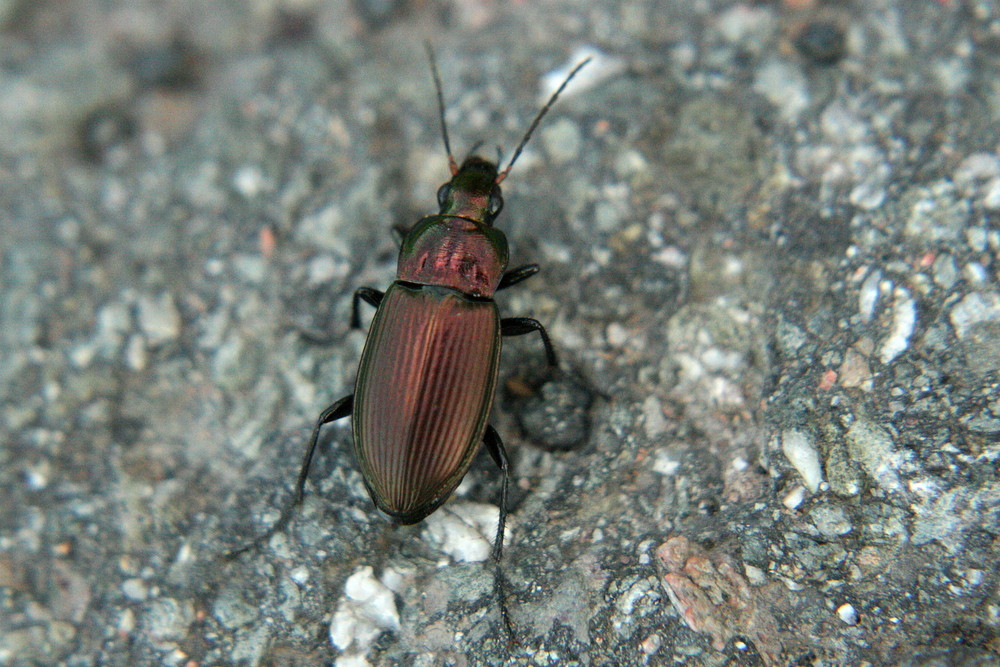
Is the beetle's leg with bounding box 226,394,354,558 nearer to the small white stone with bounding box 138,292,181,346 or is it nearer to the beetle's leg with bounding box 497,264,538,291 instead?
the beetle's leg with bounding box 497,264,538,291

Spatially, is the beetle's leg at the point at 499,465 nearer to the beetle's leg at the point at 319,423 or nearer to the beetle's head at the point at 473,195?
the beetle's leg at the point at 319,423

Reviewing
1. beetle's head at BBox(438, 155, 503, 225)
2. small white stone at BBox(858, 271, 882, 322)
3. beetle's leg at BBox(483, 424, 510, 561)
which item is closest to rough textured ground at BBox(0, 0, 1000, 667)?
small white stone at BBox(858, 271, 882, 322)

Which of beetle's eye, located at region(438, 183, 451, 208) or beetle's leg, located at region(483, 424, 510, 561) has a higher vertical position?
beetle's eye, located at region(438, 183, 451, 208)

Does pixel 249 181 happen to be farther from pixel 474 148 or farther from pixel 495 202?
pixel 495 202

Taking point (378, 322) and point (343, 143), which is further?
point (343, 143)

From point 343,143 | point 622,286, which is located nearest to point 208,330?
point 343,143

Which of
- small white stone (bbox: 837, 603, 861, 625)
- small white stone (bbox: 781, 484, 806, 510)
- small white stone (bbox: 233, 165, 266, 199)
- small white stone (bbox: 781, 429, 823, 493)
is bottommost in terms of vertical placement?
small white stone (bbox: 837, 603, 861, 625)

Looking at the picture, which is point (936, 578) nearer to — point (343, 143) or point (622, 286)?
point (622, 286)

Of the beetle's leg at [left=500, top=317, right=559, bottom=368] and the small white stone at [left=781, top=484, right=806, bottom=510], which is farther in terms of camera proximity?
the beetle's leg at [left=500, top=317, right=559, bottom=368]
